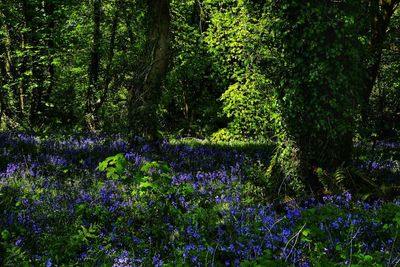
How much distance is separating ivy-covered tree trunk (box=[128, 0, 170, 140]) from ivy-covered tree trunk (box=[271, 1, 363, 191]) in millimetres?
3110

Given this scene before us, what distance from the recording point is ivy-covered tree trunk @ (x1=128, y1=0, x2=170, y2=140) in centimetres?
930

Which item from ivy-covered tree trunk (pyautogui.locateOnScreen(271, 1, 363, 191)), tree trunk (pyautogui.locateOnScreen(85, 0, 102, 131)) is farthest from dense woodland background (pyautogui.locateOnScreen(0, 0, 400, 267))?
tree trunk (pyautogui.locateOnScreen(85, 0, 102, 131))

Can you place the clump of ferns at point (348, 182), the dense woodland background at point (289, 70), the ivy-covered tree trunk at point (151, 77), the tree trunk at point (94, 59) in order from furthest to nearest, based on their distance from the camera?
the tree trunk at point (94, 59), the ivy-covered tree trunk at point (151, 77), the dense woodland background at point (289, 70), the clump of ferns at point (348, 182)

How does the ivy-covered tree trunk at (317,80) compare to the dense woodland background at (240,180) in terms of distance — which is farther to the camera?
the ivy-covered tree trunk at (317,80)

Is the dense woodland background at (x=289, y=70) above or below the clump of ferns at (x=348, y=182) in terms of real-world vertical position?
above

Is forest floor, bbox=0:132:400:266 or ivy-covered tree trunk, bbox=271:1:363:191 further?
ivy-covered tree trunk, bbox=271:1:363:191

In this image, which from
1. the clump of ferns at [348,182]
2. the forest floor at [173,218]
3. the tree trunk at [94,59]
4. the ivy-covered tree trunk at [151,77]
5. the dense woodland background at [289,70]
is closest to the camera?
the forest floor at [173,218]

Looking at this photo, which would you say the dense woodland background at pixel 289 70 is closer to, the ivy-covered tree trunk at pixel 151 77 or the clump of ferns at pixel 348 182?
the ivy-covered tree trunk at pixel 151 77

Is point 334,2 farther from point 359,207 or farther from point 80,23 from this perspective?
point 80,23

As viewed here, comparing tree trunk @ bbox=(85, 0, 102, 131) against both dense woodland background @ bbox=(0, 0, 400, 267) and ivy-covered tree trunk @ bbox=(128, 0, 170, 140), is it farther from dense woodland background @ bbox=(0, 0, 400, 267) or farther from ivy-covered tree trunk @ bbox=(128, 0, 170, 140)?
ivy-covered tree trunk @ bbox=(128, 0, 170, 140)

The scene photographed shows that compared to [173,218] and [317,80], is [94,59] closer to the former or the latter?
[317,80]

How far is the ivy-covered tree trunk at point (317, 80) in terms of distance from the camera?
6367 millimetres

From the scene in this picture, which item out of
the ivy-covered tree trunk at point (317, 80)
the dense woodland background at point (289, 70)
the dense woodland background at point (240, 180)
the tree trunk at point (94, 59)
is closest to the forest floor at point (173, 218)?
the dense woodland background at point (240, 180)

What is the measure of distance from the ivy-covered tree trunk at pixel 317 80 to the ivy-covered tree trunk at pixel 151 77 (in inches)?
122
